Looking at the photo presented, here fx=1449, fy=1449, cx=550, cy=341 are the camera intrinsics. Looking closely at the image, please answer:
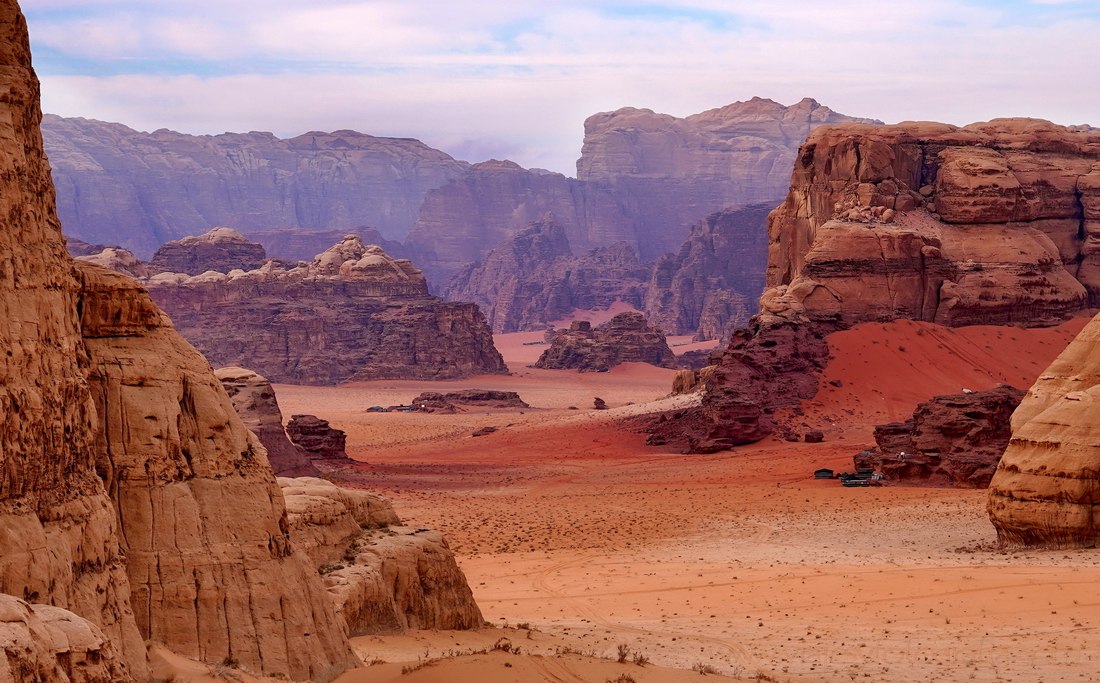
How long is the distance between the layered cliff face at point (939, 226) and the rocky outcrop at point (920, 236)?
55mm

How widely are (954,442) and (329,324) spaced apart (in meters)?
61.6

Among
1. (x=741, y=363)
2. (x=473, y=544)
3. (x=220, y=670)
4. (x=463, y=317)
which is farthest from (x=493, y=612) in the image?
(x=463, y=317)

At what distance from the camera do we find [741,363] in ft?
173

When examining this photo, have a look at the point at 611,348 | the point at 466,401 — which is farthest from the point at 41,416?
Answer: the point at 611,348

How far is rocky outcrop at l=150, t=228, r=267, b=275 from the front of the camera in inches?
4247

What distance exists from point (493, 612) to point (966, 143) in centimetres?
4520

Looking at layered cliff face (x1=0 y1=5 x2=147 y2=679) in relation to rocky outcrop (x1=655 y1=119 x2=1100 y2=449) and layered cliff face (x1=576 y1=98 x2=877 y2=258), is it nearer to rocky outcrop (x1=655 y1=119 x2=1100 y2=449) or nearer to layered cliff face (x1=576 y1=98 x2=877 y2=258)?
rocky outcrop (x1=655 y1=119 x2=1100 y2=449)

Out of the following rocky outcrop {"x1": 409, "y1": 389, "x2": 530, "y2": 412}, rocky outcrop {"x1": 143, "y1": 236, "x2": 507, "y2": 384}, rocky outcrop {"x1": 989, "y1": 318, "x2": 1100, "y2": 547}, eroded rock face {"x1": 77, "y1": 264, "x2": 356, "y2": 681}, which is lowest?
rocky outcrop {"x1": 409, "y1": 389, "x2": 530, "y2": 412}

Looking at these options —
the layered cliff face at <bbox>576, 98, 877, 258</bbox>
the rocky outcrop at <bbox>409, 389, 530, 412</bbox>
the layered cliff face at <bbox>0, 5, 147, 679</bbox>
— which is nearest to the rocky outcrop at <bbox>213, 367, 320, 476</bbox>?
the layered cliff face at <bbox>0, 5, 147, 679</bbox>

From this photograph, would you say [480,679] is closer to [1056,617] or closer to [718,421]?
[1056,617]

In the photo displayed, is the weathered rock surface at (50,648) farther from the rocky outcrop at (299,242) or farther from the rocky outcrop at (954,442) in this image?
the rocky outcrop at (299,242)

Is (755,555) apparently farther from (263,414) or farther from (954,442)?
(263,414)

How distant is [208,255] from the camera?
358 ft

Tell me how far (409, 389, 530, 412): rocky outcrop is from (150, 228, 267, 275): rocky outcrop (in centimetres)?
3497
